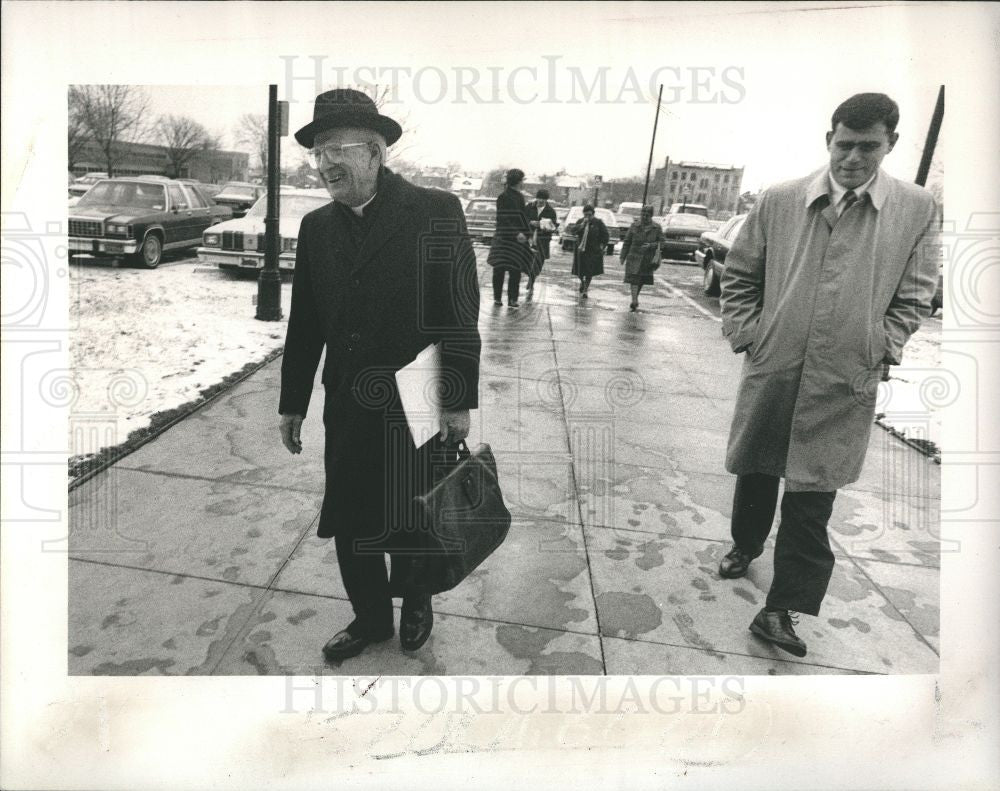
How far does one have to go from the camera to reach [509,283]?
6277mm

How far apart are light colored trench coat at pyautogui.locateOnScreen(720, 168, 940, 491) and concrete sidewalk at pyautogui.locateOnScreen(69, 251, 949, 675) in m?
0.61

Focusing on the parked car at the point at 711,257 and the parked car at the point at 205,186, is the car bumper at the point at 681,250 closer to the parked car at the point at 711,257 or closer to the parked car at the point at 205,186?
the parked car at the point at 711,257

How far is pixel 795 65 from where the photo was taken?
2.31 m

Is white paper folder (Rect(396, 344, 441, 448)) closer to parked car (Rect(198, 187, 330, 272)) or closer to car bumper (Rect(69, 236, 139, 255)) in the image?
car bumper (Rect(69, 236, 139, 255))

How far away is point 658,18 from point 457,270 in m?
1.01

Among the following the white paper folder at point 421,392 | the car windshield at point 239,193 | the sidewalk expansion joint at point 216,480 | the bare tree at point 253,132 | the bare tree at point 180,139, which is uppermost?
the bare tree at point 253,132

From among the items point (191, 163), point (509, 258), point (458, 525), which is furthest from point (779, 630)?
point (509, 258)

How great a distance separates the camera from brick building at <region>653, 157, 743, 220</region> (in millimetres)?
2852

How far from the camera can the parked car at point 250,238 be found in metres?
6.00

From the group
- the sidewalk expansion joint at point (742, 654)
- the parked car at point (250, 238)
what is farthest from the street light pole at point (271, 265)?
the sidewalk expansion joint at point (742, 654)

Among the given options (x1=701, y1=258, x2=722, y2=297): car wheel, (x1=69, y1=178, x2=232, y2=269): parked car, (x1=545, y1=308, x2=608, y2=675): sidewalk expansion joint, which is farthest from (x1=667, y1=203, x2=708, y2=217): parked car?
(x1=701, y1=258, x2=722, y2=297): car wheel

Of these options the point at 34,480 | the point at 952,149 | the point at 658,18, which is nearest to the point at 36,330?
the point at 34,480

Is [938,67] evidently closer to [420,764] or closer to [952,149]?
[952,149]

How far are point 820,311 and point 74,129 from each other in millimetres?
2472
